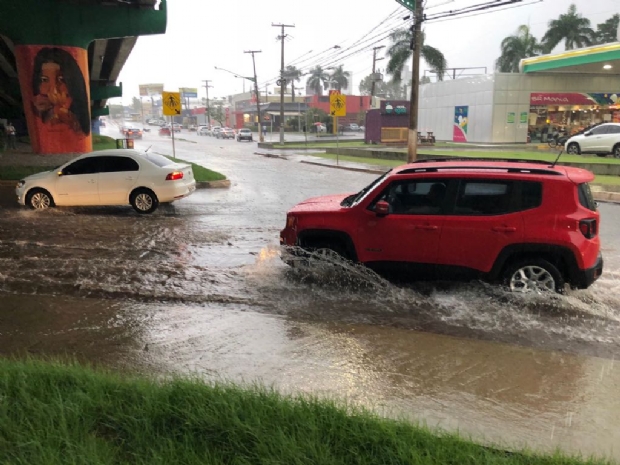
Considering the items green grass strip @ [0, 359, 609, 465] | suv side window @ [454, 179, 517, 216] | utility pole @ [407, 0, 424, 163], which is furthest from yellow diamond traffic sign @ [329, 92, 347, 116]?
green grass strip @ [0, 359, 609, 465]

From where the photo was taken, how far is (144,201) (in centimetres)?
1252

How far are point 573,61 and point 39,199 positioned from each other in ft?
117

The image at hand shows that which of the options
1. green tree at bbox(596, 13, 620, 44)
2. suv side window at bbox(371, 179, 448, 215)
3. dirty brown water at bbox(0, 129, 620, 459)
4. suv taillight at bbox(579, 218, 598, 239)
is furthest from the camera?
green tree at bbox(596, 13, 620, 44)

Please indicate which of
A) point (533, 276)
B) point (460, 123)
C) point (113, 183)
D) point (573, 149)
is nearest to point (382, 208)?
point (533, 276)

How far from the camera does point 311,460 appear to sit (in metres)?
2.90

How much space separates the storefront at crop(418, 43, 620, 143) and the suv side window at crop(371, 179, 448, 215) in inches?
1445

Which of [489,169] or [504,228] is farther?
[489,169]

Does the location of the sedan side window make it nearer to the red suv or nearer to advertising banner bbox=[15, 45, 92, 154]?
the red suv

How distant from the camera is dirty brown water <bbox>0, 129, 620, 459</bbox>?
4145 millimetres

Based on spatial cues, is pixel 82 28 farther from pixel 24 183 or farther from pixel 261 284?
pixel 261 284

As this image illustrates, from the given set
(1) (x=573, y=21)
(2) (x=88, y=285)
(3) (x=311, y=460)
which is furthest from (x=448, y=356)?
(1) (x=573, y=21)

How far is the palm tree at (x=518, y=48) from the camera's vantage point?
186ft

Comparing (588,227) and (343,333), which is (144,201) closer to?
(343,333)

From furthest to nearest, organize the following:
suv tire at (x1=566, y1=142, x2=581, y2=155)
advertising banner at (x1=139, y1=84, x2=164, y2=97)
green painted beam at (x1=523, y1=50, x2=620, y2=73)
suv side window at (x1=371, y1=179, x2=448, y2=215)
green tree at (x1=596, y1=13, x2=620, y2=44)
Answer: advertising banner at (x1=139, y1=84, x2=164, y2=97) → green tree at (x1=596, y1=13, x2=620, y2=44) → green painted beam at (x1=523, y1=50, x2=620, y2=73) → suv tire at (x1=566, y1=142, x2=581, y2=155) → suv side window at (x1=371, y1=179, x2=448, y2=215)
